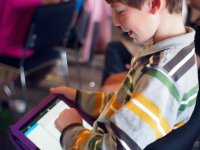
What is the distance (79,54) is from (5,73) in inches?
26.1

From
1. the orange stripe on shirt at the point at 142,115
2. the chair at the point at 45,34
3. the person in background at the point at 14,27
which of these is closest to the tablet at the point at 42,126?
the orange stripe on shirt at the point at 142,115

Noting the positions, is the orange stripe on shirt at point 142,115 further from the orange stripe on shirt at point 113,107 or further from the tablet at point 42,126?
the tablet at point 42,126

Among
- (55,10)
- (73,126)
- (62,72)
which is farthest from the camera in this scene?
(62,72)

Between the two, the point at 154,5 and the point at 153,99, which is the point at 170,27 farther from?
the point at 153,99

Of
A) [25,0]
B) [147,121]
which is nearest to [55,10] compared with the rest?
[25,0]

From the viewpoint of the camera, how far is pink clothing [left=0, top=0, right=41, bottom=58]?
2.11 m

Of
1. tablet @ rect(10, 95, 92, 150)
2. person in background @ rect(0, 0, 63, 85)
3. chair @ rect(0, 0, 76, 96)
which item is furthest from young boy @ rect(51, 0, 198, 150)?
person in background @ rect(0, 0, 63, 85)

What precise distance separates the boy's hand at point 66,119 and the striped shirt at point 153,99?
82mm

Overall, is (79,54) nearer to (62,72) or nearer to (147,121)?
(62,72)

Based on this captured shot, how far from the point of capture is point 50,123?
1115 mm

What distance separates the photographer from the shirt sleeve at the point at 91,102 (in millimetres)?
1130

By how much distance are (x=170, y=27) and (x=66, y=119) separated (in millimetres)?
366

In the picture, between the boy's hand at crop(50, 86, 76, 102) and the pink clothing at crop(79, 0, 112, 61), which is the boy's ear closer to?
the boy's hand at crop(50, 86, 76, 102)

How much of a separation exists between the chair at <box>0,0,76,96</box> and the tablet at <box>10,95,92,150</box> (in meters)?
0.91
